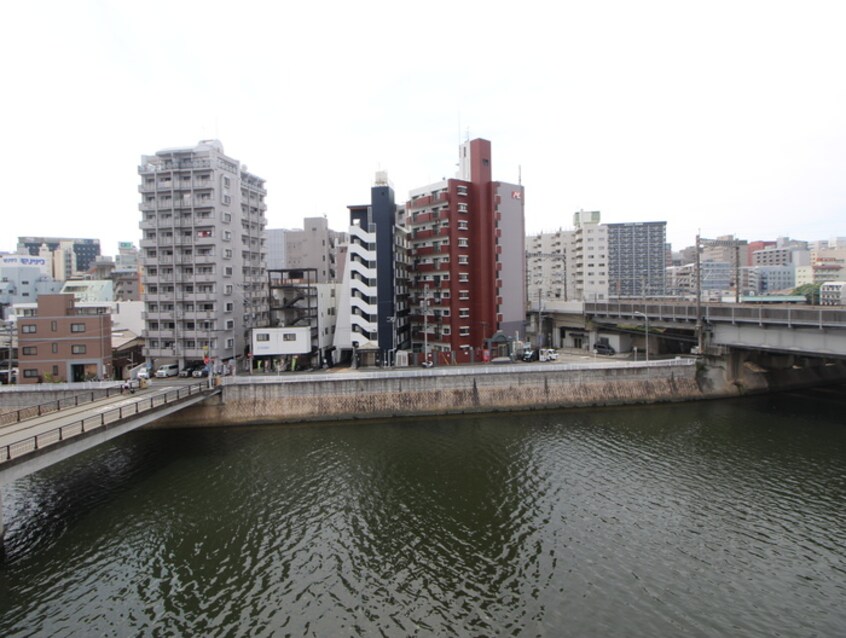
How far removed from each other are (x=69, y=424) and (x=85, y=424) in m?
2.02

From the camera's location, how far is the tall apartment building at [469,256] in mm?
65750

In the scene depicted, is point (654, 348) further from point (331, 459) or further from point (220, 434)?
point (220, 434)

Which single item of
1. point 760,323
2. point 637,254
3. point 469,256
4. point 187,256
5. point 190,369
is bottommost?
point 190,369

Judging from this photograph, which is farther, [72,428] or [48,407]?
[48,407]

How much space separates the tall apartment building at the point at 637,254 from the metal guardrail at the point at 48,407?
169 m

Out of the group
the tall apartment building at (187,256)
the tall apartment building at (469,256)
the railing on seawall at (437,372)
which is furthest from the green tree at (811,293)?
the tall apartment building at (187,256)

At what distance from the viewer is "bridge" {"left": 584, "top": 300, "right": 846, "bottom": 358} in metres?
47.2

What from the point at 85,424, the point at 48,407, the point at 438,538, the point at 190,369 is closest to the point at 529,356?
the point at 438,538

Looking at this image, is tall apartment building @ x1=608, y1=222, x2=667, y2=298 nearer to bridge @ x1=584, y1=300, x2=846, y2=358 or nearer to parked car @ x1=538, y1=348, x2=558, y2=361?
bridge @ x1=584, y1=300, x2=846, y2=358

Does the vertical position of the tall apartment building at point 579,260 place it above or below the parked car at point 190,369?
above

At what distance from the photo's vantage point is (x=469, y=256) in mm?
→ 66875

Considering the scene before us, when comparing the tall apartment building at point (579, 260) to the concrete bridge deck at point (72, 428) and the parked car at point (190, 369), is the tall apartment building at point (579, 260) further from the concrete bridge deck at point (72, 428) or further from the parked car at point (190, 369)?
the concrete bridge deck at point (72, 428)

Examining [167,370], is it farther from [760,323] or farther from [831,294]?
[831,294]

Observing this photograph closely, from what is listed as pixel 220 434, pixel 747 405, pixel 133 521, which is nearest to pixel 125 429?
pixel 133 521
